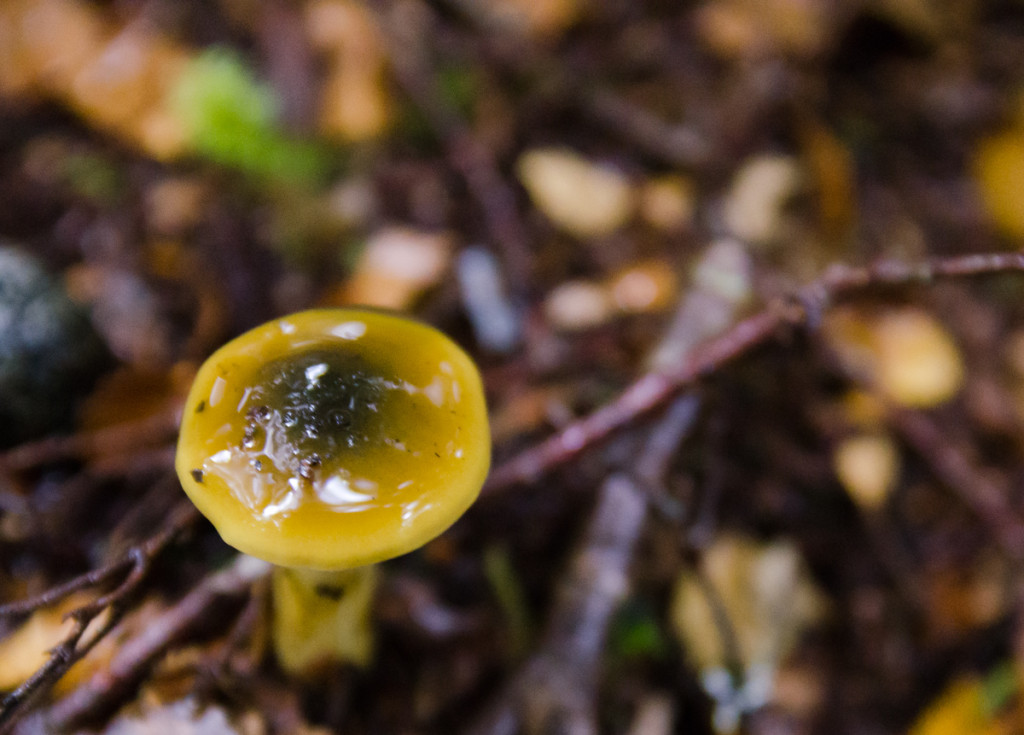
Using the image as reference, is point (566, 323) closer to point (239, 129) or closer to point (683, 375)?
point (683, 375)

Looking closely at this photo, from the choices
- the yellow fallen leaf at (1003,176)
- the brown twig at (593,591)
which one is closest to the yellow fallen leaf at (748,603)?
the brown twig at (593,591)

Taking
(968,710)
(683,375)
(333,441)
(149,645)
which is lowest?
(968,710)

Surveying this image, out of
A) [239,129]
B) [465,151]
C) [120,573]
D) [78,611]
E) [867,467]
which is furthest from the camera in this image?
[465,151]

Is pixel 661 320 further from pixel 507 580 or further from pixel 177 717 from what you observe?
pixel 177 717

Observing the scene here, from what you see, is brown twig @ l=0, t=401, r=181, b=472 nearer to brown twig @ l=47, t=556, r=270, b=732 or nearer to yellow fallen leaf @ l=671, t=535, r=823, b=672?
brown twig @ l=47, t=556, r=270, b=732

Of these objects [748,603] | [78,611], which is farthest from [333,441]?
[748,603]

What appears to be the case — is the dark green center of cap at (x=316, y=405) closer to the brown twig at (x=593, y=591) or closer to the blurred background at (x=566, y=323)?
the blurred background at (x=566, y=323)

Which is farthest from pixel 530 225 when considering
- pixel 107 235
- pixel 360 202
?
pixel 107 235
